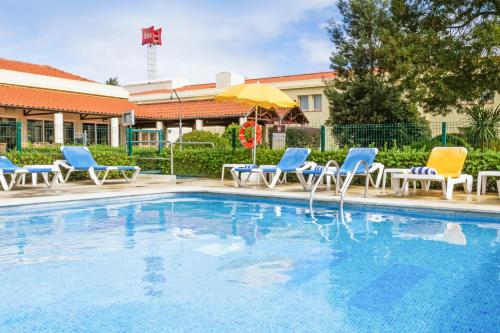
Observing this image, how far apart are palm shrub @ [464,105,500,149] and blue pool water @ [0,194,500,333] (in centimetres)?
448

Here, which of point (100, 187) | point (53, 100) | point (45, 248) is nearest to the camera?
point (45, 248)

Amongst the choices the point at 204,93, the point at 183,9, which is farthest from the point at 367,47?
the point at 204,93

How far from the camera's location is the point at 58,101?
2458cm

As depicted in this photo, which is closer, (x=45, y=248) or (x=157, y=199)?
(x=45, y=248)

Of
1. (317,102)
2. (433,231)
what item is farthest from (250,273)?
(317,102)

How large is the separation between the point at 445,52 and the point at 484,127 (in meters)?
7.48

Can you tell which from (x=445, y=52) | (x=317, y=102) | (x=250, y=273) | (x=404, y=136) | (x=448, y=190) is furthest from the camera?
(x=317, y=102)

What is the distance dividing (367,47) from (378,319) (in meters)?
23.2

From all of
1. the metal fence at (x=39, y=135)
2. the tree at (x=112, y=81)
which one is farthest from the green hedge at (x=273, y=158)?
the tree at (x=112, y=81)

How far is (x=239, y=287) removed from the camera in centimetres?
394

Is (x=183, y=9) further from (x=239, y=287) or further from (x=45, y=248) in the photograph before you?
(x=239, y=287)

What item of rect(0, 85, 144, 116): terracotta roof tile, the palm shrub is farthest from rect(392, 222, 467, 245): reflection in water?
rect(0, 85, 144, 116): terracotta roof tile

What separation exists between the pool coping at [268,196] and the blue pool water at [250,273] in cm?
14

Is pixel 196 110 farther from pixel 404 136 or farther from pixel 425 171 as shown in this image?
pixel 425 171
